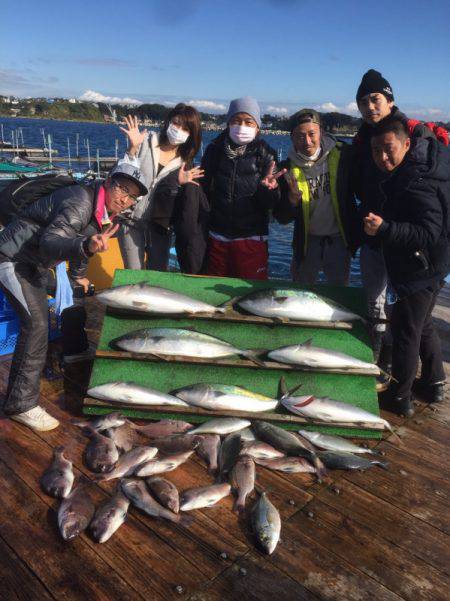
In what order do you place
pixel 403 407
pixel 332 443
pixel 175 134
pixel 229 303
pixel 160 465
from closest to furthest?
1. pixel 160 465
2. pixel 332 443
3. pixel 403 407
4. pixel 229 303
5. pixel 175 134

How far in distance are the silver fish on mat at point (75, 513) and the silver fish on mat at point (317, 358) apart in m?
2.18

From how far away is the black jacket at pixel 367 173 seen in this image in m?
4.61

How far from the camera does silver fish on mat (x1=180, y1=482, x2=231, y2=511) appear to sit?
3.47 meters

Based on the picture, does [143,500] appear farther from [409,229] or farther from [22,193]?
[409,229]

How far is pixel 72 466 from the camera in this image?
3.87 metres

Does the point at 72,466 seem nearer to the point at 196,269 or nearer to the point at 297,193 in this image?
the point at 196,269

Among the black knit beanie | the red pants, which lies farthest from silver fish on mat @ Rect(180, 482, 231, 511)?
the black knit beanie

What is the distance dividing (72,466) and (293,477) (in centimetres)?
193

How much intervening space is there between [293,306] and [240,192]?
1.72 m

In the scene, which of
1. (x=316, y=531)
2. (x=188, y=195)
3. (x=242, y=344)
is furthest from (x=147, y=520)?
(x=188, y=195)

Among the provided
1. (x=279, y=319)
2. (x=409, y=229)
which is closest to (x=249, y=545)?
(x=279, y=319)

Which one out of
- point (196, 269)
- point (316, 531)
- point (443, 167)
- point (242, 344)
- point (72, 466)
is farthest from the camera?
point (196, 269)

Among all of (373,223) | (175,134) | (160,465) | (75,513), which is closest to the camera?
(75,513)

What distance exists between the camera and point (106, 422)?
14.3 feet
